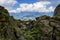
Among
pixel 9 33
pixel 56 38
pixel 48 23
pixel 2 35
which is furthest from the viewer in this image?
pixel 48 23

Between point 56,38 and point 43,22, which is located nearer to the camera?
point 56,38

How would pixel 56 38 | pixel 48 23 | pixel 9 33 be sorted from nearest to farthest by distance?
pixel 9 33
pixel 56 38
pixel 48 23

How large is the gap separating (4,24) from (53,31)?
57487 mm

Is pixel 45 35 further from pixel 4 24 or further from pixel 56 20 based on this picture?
pixel 4 24

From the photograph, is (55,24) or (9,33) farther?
(55,24)

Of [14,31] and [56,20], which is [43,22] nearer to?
[56,20]

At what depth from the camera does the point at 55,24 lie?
129125 millimetres

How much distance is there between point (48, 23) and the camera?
131750mm

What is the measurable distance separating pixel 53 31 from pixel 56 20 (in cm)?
908

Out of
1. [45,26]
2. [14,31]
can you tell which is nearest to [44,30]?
[45,26]

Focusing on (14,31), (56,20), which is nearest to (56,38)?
(56,20)

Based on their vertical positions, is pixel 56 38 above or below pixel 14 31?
below

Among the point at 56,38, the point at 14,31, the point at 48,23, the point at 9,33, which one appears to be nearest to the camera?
the point at 9,33

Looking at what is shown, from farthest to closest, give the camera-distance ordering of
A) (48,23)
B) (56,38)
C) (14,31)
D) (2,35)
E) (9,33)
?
(48,23) < (56,38) < (14,31) < (9,33) < (2,35)
